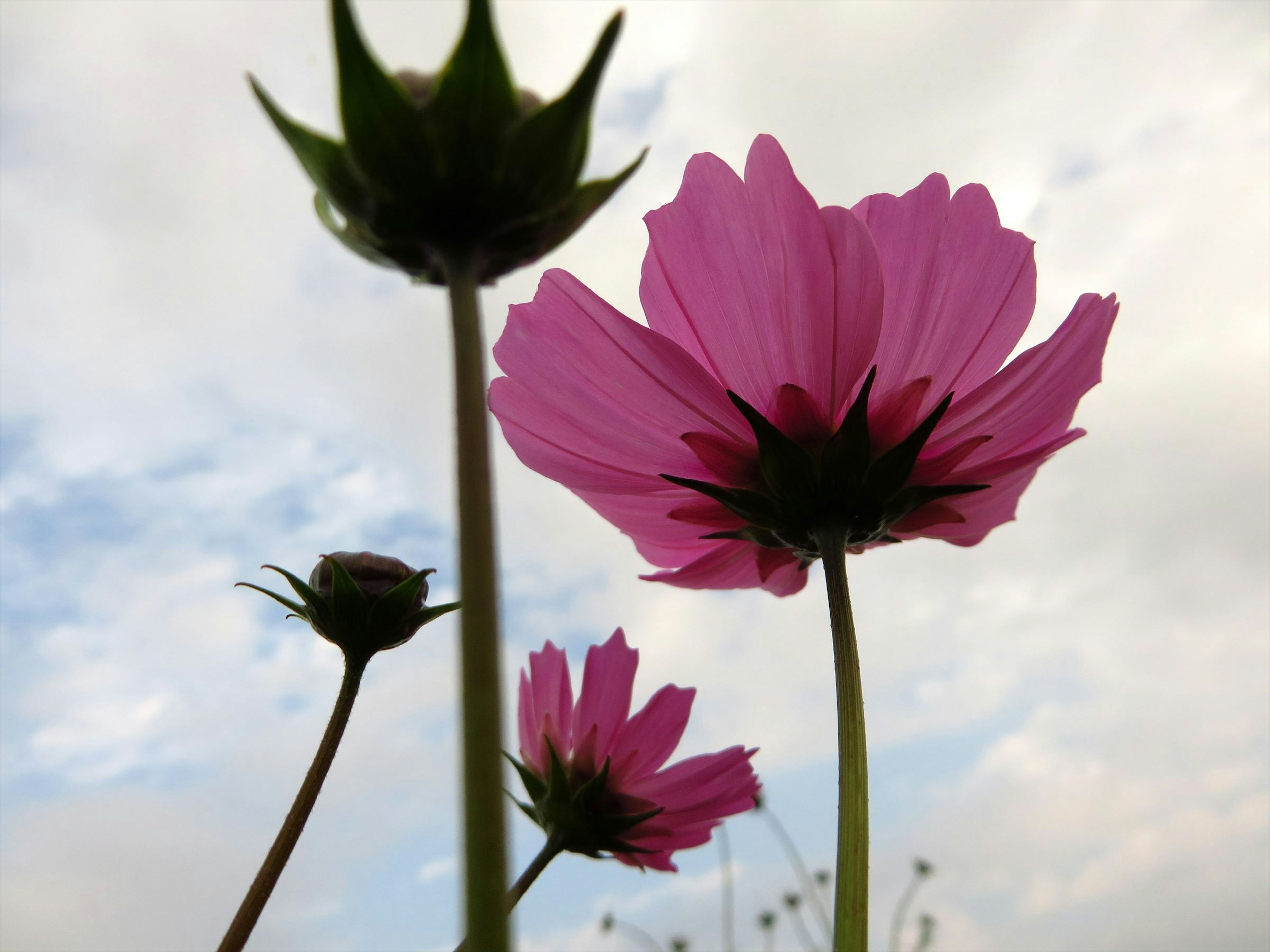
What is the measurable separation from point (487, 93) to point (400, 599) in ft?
1.67

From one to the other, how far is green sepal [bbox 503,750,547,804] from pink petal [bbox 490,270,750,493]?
41 cm

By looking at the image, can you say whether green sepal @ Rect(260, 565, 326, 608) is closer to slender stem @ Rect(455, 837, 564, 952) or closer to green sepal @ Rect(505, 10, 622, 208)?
slender stem @ Rect(455, 837, 564, 952)

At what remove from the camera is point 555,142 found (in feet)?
0.95

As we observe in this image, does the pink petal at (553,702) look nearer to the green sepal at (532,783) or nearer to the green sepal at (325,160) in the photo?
the green sepal at (532,783)

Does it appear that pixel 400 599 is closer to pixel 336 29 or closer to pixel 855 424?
pixel 855 424

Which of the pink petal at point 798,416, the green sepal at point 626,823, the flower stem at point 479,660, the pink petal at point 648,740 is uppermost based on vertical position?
the pink petal at point 798,416

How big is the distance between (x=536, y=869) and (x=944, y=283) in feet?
1.54

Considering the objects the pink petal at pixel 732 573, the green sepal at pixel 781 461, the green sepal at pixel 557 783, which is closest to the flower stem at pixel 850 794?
the green sepal at pixel 781 461

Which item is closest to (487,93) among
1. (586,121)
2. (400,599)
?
(586,121)

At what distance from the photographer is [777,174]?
0.52 meters

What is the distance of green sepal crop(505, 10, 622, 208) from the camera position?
11.1 inches

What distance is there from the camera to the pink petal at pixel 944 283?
0.56m

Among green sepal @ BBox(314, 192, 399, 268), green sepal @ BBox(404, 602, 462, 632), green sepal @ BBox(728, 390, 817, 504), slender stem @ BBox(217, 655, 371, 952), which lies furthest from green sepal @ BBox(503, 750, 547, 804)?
green sepal @ BBox(314, 192, 399, 268)

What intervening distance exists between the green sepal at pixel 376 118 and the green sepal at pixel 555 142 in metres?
0.03
